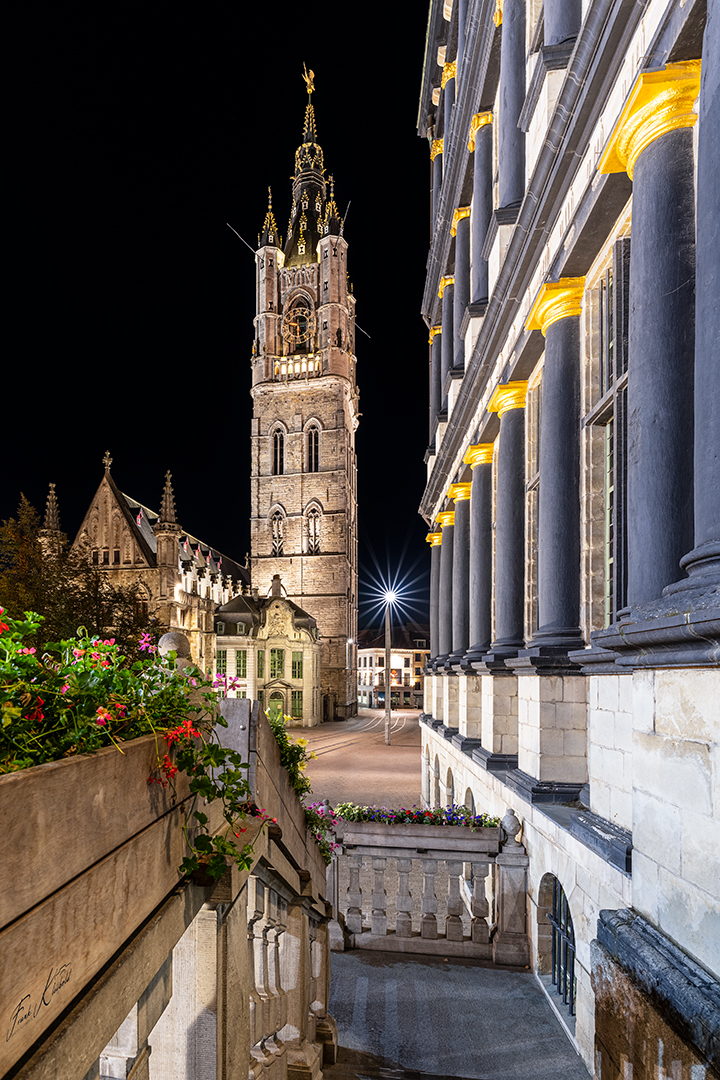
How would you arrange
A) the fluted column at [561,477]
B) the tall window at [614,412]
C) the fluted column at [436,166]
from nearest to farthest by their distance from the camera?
the tall window at [614,412]
the fluted column at [561,477]
the fluted column at [436,166]

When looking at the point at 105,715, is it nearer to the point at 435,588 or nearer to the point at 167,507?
the point at 435,588

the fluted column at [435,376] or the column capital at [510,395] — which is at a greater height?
the fluted column at [435,376]

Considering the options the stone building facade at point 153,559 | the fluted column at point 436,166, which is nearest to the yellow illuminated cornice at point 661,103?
the fluted column at point 436,166

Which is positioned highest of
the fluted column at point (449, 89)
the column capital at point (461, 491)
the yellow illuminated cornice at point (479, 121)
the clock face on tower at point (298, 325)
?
the clock face on tower at point (298, 325)

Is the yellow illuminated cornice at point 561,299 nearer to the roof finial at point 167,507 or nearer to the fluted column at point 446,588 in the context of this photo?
the fluted column at point 446,588

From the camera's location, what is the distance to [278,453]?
206 ft

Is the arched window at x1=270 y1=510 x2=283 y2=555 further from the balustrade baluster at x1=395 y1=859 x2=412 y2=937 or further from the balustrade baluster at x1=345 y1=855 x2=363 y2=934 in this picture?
the balustrade baluster at x1=395 y1=859 x2=412 y2=937

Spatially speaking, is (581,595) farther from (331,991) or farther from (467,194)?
(467,194)

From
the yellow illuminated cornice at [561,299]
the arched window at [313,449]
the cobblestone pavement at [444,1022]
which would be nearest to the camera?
the cobblestone pavement at [444,1022]

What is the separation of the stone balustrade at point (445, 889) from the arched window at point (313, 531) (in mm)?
51983

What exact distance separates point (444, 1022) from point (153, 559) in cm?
4689

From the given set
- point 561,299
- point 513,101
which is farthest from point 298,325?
point 561,299

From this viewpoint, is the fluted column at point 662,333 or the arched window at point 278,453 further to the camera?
the arched window at point 278,453

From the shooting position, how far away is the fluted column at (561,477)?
806cm
